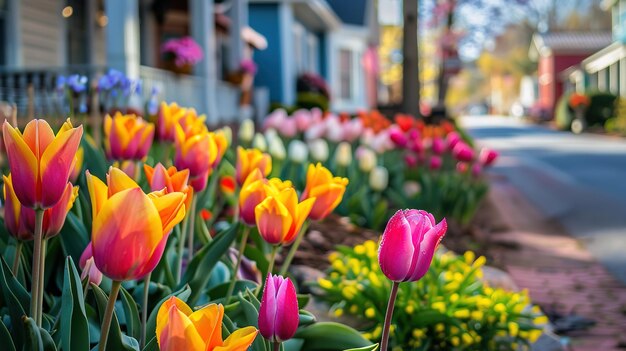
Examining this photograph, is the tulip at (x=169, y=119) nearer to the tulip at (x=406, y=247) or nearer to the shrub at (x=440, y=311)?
the shrub at (x=440, y=311)

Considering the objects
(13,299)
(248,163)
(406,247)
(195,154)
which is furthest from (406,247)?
(248,163)

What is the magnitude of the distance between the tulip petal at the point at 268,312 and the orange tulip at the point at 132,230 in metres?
0.20

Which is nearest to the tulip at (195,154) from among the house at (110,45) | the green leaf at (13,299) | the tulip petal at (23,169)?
the green leaf at (13,299)

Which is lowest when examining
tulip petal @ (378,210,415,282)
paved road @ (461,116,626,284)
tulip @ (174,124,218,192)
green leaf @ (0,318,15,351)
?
paved road @ (461,116,626,284)

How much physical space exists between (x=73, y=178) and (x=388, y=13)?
32.3 m

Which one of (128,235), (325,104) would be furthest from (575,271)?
(325,104)

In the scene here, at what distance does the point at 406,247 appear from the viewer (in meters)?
1.50

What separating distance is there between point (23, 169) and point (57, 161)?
2.3 inches

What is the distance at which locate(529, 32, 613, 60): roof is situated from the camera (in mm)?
63375

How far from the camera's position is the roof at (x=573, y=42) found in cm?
6338

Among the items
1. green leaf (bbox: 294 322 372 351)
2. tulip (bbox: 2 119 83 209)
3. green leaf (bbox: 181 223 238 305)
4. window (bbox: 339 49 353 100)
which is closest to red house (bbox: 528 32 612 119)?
window (bbox: 339 49 353 100)

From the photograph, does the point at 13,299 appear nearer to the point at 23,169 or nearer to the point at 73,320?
the point at 73,320

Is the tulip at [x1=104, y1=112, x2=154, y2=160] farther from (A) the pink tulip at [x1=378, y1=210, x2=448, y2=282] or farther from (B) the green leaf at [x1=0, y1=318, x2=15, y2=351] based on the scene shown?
(A) the pink tulip at [x1=378, y1=210, x2=448, y2=282]

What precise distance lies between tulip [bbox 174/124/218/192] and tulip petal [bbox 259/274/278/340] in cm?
92
